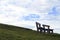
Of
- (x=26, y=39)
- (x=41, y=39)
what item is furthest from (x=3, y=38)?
(x=41, y=39)

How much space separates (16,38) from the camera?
29.4 m

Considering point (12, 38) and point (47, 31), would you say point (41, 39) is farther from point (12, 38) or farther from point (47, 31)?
point (47, 31)

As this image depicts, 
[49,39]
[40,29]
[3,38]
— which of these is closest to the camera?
[3,38]

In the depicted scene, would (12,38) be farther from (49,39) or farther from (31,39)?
(49,39)

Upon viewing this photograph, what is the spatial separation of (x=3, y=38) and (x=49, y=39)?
685 cm

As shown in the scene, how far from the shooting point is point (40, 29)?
4003 centimetres

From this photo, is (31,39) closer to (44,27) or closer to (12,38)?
(12,38)

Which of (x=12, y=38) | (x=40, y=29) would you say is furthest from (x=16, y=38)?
(x=40, y=29)

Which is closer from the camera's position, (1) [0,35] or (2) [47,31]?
(1) [0,35]

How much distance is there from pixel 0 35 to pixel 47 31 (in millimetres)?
12233

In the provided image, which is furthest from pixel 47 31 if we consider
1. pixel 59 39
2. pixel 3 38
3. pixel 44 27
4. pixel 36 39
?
pixel 3 38

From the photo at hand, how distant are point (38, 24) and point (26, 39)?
36.7 feet

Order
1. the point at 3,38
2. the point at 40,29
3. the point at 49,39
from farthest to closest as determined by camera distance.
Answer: the point at 40,29, the point at 49,39, the point at 3,38

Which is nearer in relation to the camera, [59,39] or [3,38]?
[3,38]
